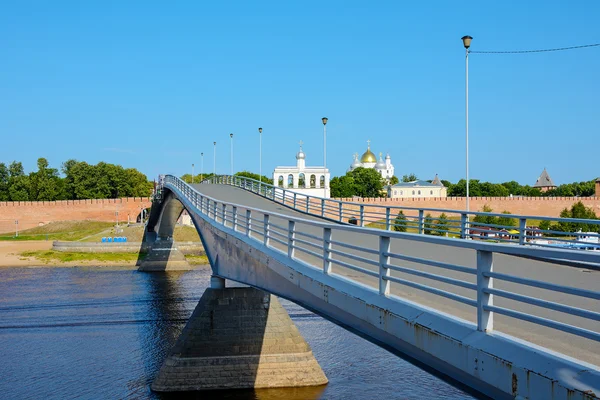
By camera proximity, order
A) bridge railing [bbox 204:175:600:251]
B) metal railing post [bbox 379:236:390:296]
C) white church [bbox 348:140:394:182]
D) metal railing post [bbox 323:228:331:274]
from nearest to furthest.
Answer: metal railing post [bbox 379:236:390:296]
metal railing post [bbox 323:228:331:274]
bridge railing [bbox 204:175:600:251]
white church [bbox 348:140:394:182]

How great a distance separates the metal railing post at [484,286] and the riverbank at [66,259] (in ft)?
179

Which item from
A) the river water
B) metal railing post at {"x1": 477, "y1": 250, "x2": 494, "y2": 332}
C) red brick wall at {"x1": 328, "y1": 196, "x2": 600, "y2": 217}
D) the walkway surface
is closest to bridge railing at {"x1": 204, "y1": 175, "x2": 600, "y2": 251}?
the walkway surface

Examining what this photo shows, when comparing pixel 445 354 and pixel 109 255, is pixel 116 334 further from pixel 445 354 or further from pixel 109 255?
pixel 109 255

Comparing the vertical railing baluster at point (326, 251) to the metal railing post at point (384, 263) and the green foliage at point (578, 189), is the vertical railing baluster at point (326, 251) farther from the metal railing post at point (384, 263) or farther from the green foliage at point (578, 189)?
the green foliage at point (578, 189)

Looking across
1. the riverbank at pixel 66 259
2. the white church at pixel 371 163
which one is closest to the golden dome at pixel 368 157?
the white church at pixel 371 163

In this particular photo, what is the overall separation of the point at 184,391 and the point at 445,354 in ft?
48.2

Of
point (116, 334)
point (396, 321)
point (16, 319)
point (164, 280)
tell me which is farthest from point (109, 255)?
point (396, 321)

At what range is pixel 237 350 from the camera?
20078 millimetres

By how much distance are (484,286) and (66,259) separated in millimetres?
58397

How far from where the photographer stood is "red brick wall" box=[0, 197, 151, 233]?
95062mm

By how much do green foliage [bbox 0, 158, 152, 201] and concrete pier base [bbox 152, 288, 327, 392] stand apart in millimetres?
91215

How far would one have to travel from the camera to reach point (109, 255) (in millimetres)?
61938

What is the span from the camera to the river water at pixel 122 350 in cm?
1986

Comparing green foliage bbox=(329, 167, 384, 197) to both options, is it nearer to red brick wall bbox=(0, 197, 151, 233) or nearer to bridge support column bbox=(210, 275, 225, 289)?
red brick wall bbox=(0, 197, 151, 233)
